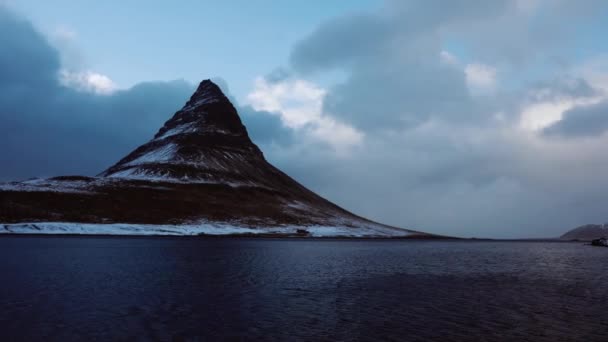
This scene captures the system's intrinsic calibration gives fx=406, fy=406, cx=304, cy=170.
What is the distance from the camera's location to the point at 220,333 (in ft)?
67.6

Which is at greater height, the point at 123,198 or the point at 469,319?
the point at 123,198

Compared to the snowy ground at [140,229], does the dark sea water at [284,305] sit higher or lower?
lower

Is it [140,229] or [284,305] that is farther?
[140,229]

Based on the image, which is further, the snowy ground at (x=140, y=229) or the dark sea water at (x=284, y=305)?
the snowy ground at (x=140, y=229)

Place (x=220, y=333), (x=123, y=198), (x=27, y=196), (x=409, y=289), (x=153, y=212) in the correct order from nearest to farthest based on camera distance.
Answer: (x=220, y=333) < (x=409, y=289) < (x=27, y=196) < (x=153, y=212) < (x=123, y=198)

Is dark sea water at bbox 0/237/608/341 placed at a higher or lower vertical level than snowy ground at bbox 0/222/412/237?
lower

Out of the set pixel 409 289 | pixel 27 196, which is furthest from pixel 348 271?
pixel 27 196

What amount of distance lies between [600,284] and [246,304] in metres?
38.4

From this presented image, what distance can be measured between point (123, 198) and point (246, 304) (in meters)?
175

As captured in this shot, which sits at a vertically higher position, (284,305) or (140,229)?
(140,229)

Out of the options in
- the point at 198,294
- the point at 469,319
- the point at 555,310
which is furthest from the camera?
the point at 198,294

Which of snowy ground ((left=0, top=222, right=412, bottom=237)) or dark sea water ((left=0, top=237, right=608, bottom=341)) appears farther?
snowy ground ((left=0, top=222, right=412, bottom=237))

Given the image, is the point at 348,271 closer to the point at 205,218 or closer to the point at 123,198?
the point at 205,218

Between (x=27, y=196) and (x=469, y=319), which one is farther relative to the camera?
(x=27, y=196)
